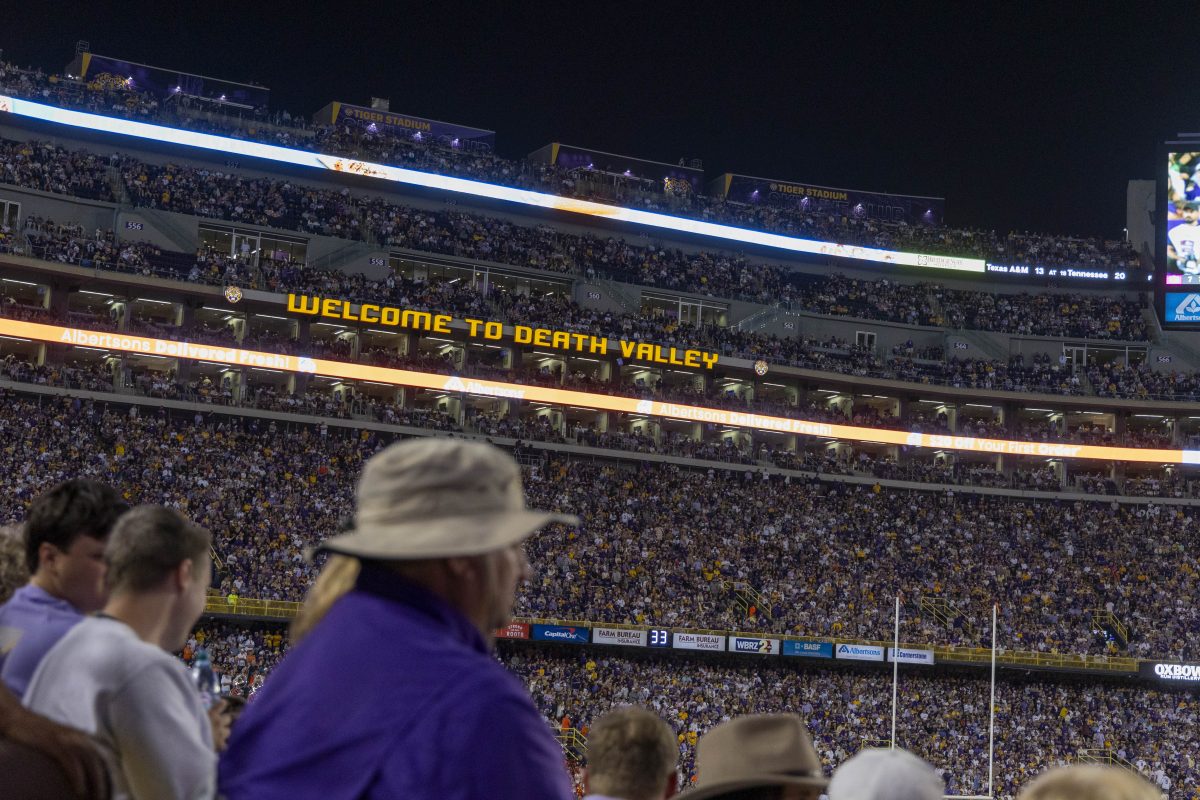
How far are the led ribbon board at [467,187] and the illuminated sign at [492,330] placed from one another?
9906 millimetres

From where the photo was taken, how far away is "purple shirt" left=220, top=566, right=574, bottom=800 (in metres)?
2.16

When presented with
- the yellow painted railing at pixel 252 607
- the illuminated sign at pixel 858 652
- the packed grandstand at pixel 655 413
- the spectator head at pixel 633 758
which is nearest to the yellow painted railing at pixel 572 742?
the packed grandstand at pixel 655 413

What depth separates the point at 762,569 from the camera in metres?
52.6

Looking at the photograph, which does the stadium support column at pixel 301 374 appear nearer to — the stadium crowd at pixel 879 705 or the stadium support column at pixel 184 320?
the stadium support column at pixel 184 320

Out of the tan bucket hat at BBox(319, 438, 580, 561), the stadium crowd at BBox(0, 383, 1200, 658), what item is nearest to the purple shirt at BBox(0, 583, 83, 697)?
the tan bucket hat at BBox(319, 438, 580, 561)

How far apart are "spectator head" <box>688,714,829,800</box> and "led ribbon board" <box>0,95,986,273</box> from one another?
59.7 meters

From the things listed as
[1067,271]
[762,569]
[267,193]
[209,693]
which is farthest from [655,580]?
[209,693]

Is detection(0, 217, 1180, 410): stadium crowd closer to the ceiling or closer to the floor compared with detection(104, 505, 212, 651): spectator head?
closer to the ceiling

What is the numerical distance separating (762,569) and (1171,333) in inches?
1246

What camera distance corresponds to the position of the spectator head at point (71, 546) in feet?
14.1

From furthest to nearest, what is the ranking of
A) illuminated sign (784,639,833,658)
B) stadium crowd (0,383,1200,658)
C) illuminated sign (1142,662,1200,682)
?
illuminated sign (1142,662,1200,682) < illuminated sign (784,639,833,658) < stadium crowd (0,383,1200,658)

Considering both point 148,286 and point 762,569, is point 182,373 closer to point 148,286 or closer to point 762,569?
point 148,286

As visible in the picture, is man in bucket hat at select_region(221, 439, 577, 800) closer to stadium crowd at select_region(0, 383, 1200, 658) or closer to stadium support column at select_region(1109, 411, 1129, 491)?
stadium crowd at select_region(0, 383, 1200, 658)

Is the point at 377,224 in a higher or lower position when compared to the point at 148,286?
higher
